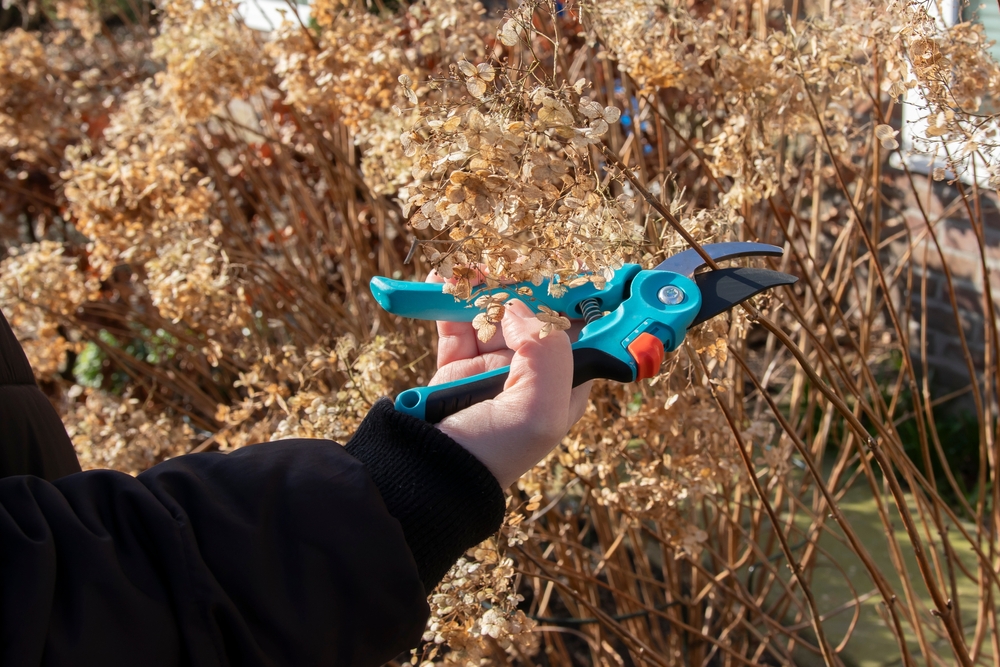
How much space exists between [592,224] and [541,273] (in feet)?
0.56

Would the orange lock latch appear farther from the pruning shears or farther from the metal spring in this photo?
the metal spring

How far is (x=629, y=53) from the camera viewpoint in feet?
4.81

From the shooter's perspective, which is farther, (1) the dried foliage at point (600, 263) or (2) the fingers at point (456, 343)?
(2) the fingers at point (456, 343)

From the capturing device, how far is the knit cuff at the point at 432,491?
0.90 metres

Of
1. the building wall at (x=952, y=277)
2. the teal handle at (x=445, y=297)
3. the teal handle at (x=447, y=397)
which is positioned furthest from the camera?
the building wall at (x=952, y=277)

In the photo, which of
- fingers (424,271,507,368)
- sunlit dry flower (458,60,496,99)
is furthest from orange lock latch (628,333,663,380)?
sunlit dry flower (458,60,496,99)

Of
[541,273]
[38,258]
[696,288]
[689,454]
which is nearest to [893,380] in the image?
[689,454]

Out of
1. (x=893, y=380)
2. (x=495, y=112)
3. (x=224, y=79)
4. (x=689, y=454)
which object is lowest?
(x=893, y=380)

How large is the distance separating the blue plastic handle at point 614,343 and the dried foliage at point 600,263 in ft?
0.27

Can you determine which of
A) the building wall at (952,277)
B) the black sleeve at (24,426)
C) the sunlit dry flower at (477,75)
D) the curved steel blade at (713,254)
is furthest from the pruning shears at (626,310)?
the building wall at (952,277)

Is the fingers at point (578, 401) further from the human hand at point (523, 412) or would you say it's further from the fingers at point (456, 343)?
the fingers at point (456, 343)

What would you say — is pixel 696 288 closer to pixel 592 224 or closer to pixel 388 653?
pixel 592 224

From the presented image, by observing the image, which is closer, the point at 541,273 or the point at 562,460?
the point at 541,273

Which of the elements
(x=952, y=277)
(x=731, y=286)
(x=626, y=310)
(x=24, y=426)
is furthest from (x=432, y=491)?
(x=952, y=277)
